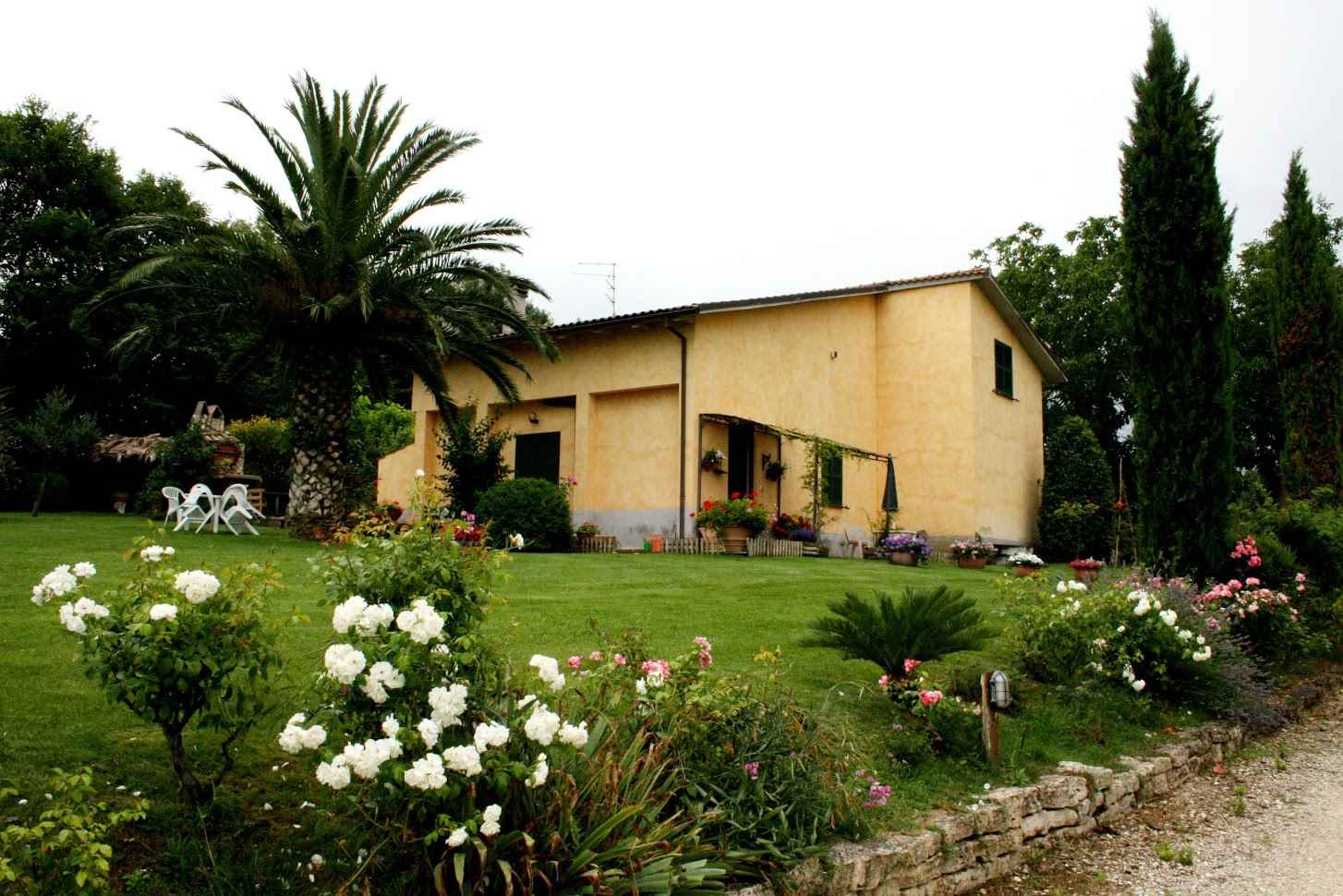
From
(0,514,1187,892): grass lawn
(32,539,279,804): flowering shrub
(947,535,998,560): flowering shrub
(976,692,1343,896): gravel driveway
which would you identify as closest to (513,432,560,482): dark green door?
(0,514,1187,892): grass lawn

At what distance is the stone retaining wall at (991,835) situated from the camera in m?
4.19

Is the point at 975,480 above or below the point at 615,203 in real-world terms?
below

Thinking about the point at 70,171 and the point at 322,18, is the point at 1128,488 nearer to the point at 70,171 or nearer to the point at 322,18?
the point at 322,18

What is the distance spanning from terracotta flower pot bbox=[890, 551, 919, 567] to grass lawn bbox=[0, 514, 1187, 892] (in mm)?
3061

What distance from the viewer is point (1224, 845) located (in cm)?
575

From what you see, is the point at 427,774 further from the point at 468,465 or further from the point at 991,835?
the point at 468,465

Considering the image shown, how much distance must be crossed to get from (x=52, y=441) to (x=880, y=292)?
61.2 ft

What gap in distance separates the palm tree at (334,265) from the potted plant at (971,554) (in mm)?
9984

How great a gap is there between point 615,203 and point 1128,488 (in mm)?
23816

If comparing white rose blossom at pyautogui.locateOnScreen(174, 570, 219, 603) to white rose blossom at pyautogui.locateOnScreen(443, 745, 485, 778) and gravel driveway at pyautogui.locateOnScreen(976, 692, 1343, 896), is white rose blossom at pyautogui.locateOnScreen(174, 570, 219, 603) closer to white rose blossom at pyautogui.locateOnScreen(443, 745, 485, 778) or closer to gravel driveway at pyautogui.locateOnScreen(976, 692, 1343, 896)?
white rose blossom at pyautogui.locateOnScreen(443, 745, 485, 778)

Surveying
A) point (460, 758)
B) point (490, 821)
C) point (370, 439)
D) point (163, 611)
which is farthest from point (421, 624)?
point (370, 439)

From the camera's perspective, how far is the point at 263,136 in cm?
1388

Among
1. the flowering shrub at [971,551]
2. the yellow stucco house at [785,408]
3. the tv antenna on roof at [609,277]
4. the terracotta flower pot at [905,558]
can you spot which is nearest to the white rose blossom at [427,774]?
the yellow stucco house at [785,408]

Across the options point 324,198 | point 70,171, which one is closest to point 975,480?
point 324,198
